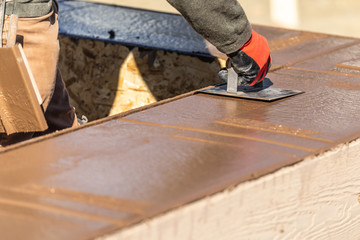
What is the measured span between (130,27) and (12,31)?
1825mm

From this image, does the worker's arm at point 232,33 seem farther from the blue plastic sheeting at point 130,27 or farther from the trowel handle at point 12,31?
the blue plastic sheeting at point 130,27

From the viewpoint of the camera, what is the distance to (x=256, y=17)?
1034 centimetres

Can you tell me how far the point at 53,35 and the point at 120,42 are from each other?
1.15 metres

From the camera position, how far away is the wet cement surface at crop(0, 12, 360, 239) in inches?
78.7

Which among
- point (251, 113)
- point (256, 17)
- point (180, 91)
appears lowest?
point (256, 17)

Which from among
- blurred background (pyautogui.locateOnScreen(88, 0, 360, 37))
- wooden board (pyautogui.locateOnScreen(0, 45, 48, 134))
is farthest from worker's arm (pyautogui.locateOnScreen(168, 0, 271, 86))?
blurred background (pyautogui.locateOnScreen(88, 0, 360, 37))

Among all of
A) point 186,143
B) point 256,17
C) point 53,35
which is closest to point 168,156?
point 186,143

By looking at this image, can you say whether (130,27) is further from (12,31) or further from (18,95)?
(18,95)

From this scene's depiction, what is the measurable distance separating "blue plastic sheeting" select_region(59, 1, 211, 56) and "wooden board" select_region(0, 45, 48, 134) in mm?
1516

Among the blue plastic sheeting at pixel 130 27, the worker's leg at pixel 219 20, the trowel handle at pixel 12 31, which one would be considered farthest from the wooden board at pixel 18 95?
the blue plastic sheeting at pixel 130 27

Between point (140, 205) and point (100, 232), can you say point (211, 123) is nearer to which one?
point (140, 205)

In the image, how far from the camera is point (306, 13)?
10664mm

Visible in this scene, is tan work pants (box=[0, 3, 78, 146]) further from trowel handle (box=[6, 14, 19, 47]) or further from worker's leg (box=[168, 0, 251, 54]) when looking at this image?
worker's leg (box=[168, 0, 251, 54])

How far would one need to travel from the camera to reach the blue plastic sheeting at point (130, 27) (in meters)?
4.41
